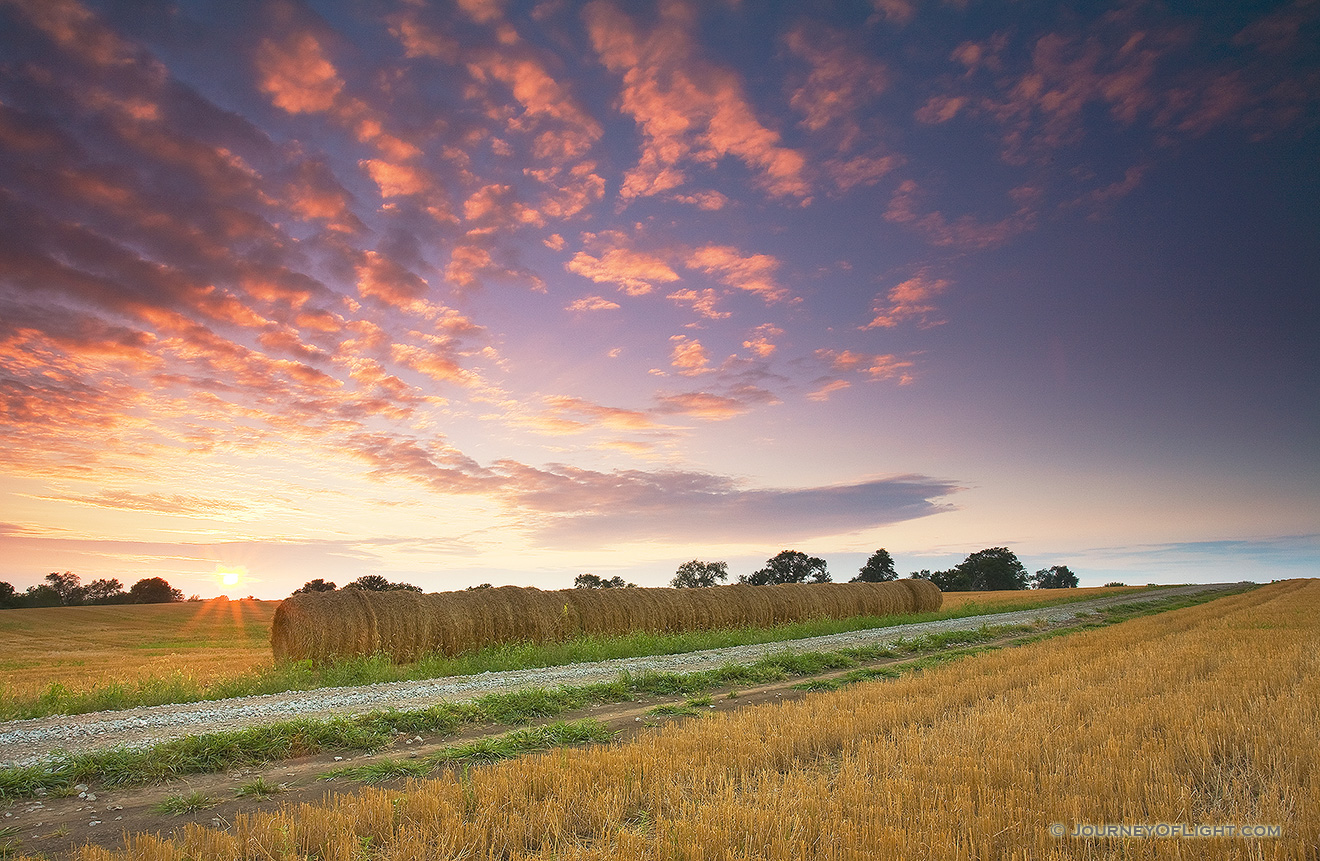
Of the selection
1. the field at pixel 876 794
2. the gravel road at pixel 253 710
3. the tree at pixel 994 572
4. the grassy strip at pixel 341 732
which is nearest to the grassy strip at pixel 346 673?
the gravel road at pixel 253 710

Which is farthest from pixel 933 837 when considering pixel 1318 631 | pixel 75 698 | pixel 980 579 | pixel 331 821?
pixel 980 579

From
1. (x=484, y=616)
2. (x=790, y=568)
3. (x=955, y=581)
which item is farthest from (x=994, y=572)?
(x=484, y=616)

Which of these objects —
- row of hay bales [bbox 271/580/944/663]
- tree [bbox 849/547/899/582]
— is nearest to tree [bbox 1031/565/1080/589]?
tree [bbox 849/547/899/582]

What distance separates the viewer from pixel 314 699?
43.0 feet

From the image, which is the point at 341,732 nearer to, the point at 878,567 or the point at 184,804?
the point at 184,804

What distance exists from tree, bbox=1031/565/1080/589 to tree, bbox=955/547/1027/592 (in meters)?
19.0

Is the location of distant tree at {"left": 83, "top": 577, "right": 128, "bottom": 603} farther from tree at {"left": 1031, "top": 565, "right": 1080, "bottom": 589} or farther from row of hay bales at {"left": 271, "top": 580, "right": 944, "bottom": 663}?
tree at {"left": 1031, "top": 565, "right": 1080, "bottom": 589}

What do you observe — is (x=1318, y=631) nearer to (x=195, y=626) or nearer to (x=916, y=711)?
(x=916, y=711)

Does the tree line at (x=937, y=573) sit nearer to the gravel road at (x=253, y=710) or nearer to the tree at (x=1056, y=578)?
the tree at (x=1056, y=578)

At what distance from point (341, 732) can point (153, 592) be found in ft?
273

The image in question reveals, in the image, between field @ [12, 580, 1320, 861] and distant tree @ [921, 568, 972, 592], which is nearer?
field @ [12, 580, 1320, 861]

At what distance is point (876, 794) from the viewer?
224 inches

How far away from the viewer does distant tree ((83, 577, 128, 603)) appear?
72625 mm

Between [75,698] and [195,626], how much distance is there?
119 ft
